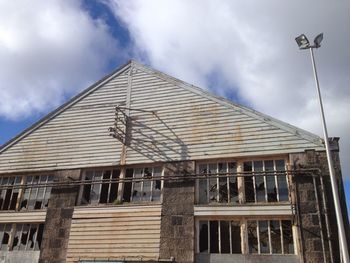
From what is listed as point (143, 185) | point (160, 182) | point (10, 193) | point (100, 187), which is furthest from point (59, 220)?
point (160, 182)

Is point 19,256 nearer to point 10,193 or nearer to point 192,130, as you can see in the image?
point 10,193

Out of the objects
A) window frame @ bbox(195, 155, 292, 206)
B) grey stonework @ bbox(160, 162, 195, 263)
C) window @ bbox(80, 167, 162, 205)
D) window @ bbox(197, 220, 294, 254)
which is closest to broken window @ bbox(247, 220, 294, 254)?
window @ bbox(197, 220, 294, 254)

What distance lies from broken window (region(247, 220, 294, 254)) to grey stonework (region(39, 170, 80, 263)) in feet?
25.1

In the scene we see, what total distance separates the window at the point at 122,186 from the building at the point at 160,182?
5cm

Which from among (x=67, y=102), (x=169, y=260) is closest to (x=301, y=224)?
(x=169, y=260)

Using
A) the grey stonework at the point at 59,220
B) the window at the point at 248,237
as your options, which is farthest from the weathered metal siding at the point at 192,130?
the grey stonework at the point at 59,220

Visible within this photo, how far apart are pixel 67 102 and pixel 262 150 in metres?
10.3

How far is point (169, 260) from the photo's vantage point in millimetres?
13758

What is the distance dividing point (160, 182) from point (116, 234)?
2738 mm

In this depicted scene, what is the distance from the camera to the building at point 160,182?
13.5 metres

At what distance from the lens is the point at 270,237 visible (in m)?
13.4

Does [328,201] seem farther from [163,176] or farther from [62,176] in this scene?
[62,176]

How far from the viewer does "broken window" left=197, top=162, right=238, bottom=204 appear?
48.0 feet

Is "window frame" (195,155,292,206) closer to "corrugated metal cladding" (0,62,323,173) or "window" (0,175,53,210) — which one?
"corrugated metal cladding" (0,62,323,173)
